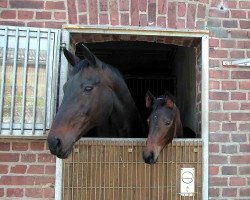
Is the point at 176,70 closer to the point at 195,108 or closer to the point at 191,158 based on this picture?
the point at 195,108

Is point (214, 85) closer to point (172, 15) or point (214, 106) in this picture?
point (214, 106)

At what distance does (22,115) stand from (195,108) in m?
1.69

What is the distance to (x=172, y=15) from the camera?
370 cm

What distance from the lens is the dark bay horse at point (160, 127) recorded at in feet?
10.4

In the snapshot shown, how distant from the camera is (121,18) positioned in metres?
3.65

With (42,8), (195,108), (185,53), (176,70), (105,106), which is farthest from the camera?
(176,70)

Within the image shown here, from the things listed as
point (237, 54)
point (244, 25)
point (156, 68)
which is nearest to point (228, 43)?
point (237, 54)

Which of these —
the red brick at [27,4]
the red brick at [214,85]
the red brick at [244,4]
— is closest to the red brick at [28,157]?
the red brick at [27,4]

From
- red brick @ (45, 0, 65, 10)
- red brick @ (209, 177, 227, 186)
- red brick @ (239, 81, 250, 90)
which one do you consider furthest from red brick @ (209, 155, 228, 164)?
red brick @ (45, 0, 65, 10)

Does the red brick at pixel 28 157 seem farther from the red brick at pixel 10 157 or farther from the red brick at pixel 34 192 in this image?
the red brick at pixel 34 192

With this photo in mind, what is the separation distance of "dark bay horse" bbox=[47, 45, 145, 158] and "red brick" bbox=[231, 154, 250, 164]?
98 centimetres

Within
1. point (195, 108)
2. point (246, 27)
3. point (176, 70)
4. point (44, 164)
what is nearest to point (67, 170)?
point (44, 164)

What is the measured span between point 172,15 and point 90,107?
121 cm

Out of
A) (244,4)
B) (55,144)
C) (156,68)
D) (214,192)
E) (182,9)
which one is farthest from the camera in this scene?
(156,68)
